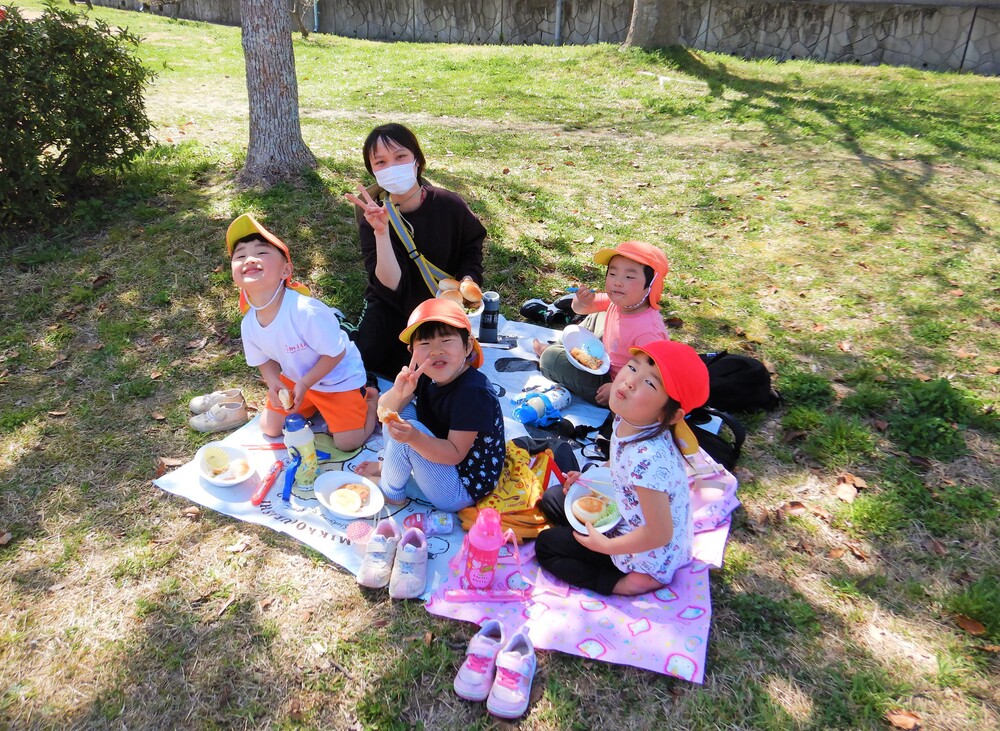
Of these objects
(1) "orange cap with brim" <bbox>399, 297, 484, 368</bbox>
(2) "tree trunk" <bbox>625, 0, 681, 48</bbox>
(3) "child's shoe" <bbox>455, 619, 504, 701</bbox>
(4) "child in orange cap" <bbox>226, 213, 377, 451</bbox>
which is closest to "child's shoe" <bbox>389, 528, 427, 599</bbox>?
(3) "child's shoe" <bbox>455, 619, 504, 701</bbox>

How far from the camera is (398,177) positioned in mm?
4266

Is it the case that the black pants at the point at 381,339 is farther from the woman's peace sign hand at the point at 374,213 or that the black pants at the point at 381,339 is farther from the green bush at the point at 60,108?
the green bush at the point at 60,108

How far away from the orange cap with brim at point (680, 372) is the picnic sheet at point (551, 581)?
1.00 metres

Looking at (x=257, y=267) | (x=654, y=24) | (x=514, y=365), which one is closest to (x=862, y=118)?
(x=654, y=24)

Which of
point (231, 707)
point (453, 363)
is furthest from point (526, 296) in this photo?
point (231, 707)

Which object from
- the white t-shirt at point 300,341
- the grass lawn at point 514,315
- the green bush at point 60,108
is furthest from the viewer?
the green bush at point 60,108

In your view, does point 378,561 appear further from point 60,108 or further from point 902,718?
point 60,108

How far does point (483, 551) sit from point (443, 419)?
710 mm

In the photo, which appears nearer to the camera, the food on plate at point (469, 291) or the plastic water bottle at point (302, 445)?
the plastic water bottle at point (302, 445)

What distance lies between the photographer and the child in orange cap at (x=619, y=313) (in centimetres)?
389

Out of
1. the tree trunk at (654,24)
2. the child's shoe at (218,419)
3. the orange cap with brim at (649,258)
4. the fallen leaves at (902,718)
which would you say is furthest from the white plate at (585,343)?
the tree trunk at (654,24)

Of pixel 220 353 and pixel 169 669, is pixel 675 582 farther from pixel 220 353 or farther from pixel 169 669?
pixel 220 353

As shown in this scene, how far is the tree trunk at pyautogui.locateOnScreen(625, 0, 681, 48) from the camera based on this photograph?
12.8m

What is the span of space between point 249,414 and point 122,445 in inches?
29.2
